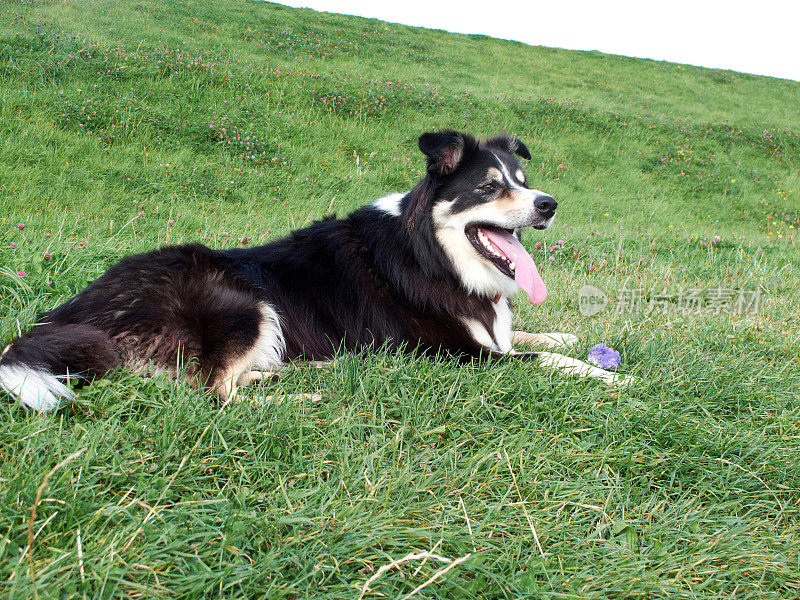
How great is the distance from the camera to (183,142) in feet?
30.6

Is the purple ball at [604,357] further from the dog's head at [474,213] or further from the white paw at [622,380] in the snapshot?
the dog's head at [474,213]

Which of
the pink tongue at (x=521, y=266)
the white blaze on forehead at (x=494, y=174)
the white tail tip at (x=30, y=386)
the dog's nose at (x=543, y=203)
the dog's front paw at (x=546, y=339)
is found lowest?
the white tail tip at (x=30, y=386)

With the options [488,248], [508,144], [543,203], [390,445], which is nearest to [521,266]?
[488,248]

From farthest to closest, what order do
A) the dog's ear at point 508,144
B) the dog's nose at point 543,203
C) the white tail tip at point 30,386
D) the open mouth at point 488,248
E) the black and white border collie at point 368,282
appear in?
A: the dog's ear at point 508,144 < the open mouth at point 488,248 < the dog's nose at point 543,203 < the black and white border collie at point 368,282 < the white tail tip at point 30,386

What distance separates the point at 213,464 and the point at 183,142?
8411mm

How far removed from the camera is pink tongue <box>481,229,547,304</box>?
10.9ft

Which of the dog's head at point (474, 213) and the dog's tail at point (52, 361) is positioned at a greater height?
the dog's head at point (474, 213)

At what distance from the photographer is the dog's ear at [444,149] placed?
3283 millimetres

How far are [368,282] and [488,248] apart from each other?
0.76m

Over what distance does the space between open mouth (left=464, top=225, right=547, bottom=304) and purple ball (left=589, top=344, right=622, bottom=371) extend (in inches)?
19.6

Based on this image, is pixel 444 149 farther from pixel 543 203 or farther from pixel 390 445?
pixel 390 445

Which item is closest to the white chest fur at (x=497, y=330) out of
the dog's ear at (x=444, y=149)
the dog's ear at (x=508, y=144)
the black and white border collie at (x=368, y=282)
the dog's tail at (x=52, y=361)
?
the black and white border collie at (x=368, y=282)

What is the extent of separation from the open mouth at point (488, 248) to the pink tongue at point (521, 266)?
0.04 ft

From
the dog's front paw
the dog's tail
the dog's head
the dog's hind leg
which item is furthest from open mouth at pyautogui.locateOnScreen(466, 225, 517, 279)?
the dog's tail
